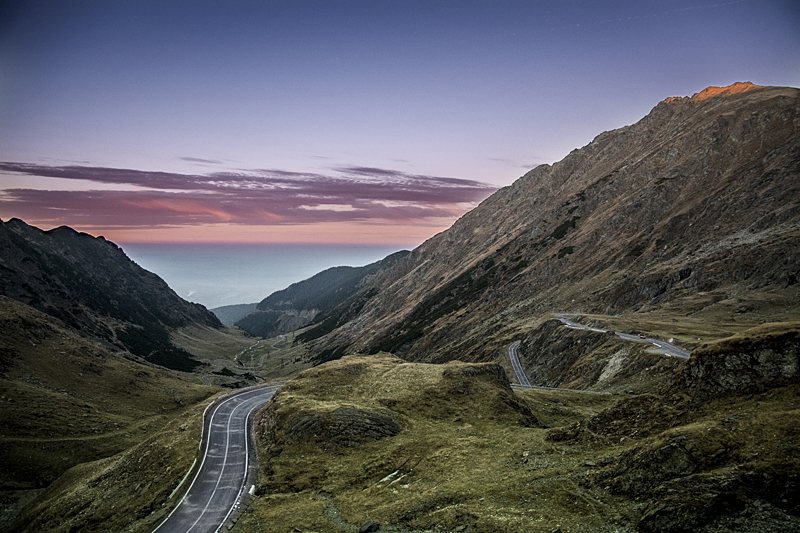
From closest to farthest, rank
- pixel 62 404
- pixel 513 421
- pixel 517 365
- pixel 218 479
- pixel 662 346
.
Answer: pixel 218 479 < pixel 513 421 < pixel 662 346 < pixel 62 404 < pixel 517 365

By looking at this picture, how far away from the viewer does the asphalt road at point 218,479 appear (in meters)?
33.4

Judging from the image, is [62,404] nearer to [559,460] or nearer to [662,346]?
[559,460]

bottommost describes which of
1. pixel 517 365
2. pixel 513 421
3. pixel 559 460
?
pixel 517 365

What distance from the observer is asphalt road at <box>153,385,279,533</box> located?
33.4 metres

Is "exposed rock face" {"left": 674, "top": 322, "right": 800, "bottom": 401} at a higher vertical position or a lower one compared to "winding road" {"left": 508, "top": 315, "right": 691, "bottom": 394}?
higher

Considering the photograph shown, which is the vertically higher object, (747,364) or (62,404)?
(747,364)

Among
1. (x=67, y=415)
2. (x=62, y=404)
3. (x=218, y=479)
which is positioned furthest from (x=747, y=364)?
(x=62, y=404)

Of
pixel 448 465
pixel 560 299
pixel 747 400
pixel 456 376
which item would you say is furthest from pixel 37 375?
pixel 560 299

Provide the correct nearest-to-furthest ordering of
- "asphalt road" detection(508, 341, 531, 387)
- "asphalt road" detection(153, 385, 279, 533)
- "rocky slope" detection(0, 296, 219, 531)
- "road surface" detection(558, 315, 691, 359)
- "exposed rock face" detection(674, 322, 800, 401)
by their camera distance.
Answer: "exposed rock face" detection(674, 322, 800, 401)
"asphalt road" detection(153, 385, 279, 533)
"rocky slope" detection(0, 296, 219, 531)
"road surface" detection(558, 315, 691, 359)
"asphalt road" detection(508, 341, 531, 387)

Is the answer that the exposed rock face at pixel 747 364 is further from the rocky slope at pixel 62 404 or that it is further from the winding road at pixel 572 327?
the rocky slope at pixel 62 404

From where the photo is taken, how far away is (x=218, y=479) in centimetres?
3984

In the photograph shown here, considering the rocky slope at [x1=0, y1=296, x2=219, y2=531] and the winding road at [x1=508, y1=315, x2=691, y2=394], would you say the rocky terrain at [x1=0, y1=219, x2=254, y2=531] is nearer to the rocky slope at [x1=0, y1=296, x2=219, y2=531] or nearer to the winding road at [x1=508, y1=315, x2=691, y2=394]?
the rocky slope at [x1=0, y1=296, x2=219, y2=531]

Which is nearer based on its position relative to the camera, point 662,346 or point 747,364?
point 747,364

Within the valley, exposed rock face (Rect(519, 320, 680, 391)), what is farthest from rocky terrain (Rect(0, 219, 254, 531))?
exposed rock face (Rect(519, 320, 680, 391))
